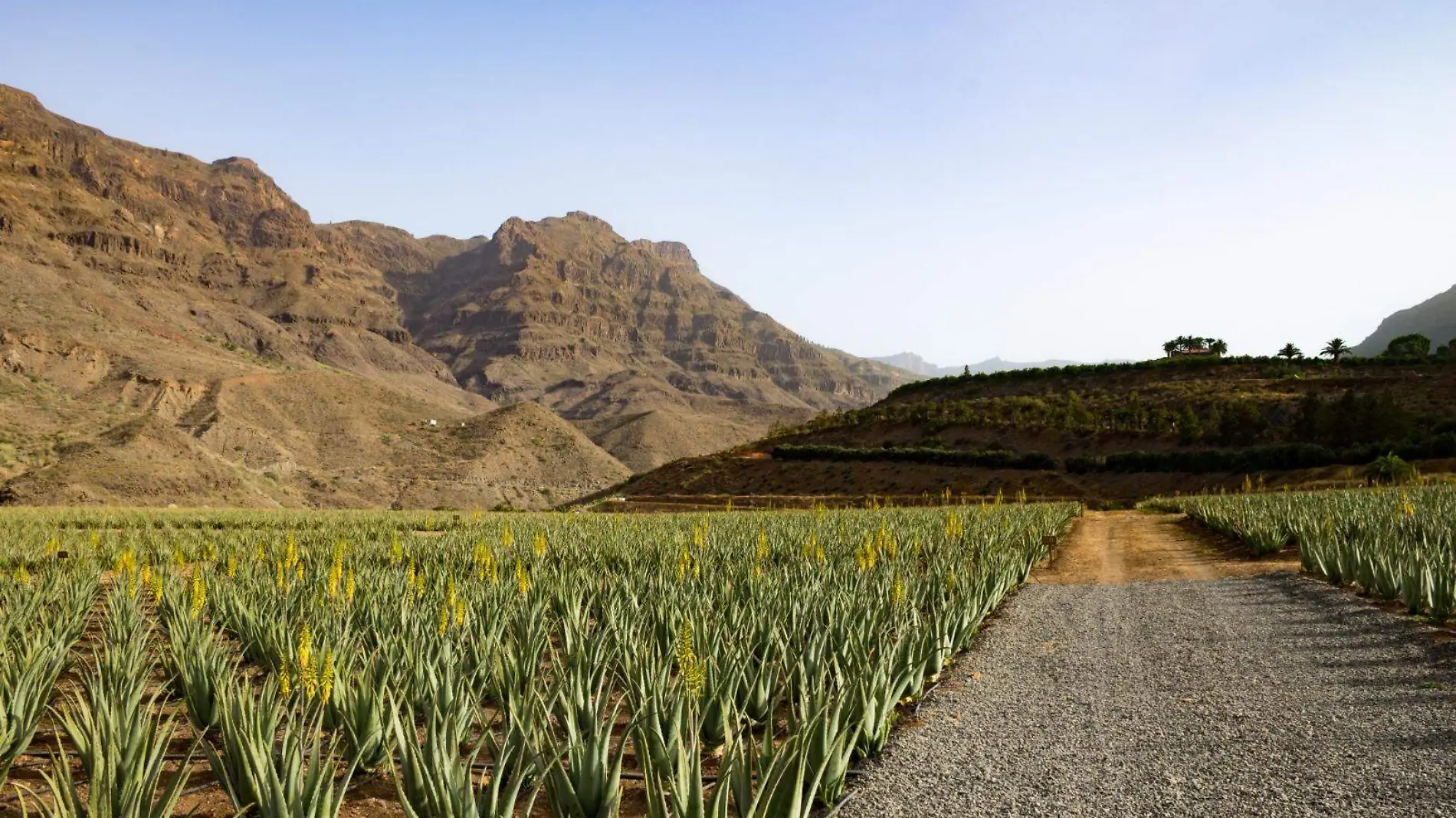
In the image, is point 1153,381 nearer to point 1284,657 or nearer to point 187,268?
point 1284,657

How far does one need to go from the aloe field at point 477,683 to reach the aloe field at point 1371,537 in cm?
380

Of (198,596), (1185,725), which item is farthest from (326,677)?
(1185,725)

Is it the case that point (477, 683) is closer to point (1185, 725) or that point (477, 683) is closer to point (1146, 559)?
point (1185, 725)

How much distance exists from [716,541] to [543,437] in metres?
82.1

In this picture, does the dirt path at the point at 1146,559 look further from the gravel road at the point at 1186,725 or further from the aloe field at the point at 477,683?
the gravel road at the point at 1186,725

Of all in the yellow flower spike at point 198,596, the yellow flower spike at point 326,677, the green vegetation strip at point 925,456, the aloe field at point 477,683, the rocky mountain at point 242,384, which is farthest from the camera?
the rocky mountain at point 242,384

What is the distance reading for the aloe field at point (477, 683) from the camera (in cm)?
312

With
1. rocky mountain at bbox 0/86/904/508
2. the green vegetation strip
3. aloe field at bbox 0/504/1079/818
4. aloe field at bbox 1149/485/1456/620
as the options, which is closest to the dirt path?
aloe field at bbox 1149/485/1456/620

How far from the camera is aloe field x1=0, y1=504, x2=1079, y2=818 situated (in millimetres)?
3123

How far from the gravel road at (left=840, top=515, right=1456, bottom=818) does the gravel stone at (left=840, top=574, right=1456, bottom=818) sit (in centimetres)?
1

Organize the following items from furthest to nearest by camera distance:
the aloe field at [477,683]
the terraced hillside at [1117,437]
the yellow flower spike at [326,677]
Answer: the terraced hillside at [1117,437] → the yellow flower spike at [326,677] → the aloe field at [477,683]

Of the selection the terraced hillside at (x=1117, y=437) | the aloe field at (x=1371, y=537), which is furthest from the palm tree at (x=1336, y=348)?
the aloe field at (x=1371, y=537)

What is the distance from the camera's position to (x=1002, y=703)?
219 inches

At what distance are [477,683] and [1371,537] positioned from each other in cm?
1198
